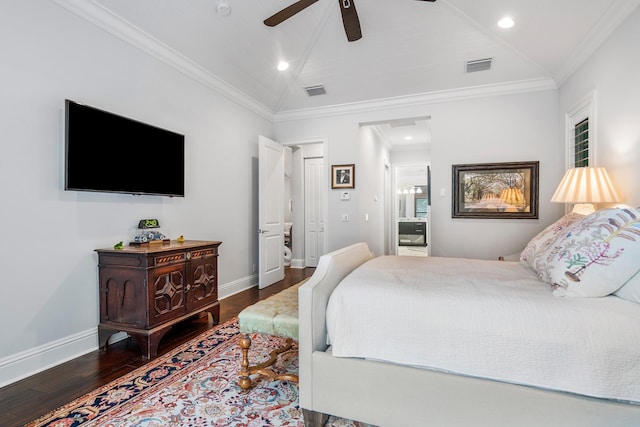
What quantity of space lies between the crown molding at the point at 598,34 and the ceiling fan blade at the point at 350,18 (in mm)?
2023

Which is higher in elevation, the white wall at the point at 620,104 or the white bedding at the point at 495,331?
the white wall at the point at 620,104

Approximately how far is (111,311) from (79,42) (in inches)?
83.4

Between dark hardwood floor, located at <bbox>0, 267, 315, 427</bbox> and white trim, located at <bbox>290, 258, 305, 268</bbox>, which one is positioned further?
white trim, located at <bbox>290, 258, 305, 268</bbox>

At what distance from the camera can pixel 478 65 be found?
3.73m

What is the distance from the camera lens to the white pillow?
125 cm

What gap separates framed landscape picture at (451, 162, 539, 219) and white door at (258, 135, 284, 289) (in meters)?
2.56

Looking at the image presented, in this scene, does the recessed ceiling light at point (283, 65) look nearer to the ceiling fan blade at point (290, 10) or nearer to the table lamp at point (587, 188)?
the ceiling fan blade at point (290, 10)

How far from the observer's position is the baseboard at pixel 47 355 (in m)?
1.99

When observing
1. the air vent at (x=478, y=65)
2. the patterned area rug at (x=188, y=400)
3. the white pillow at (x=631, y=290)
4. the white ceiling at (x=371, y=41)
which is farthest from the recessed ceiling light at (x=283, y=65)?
the white pillow at (x=631, y=290)

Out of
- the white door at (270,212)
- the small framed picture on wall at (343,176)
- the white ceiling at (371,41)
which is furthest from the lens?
the small framed picture on wall at (343,176)

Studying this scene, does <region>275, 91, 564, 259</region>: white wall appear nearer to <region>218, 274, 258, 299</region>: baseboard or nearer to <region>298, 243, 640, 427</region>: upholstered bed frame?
<region>218, 274, 258, 299</region>: baseboard

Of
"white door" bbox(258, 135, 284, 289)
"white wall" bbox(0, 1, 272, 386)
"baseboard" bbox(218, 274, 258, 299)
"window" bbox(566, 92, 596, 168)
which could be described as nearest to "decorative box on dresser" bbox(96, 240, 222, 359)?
"white wall" bbox(0, 1, 272, 386)

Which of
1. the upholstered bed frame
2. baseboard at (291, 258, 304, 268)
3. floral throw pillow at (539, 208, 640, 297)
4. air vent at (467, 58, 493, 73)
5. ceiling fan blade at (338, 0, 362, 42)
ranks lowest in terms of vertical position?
baseboard at (291, 258, 304, 268)

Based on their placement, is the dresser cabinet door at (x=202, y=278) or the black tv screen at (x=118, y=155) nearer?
the black tv screen at (x=118, y=155)
